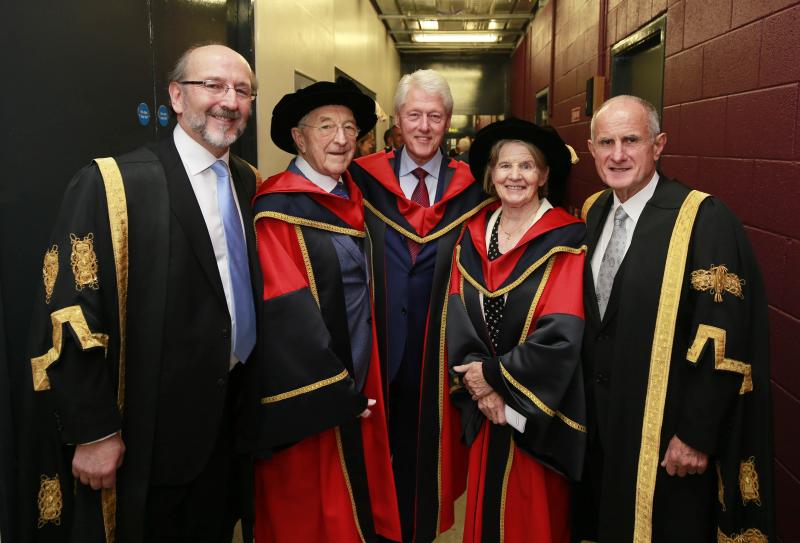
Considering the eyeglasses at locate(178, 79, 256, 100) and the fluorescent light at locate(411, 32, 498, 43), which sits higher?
the fluorescent light at locate(411, 32, 498, 43)

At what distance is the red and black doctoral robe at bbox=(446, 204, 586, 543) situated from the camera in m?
1.92

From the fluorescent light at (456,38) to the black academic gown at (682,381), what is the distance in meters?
11.1

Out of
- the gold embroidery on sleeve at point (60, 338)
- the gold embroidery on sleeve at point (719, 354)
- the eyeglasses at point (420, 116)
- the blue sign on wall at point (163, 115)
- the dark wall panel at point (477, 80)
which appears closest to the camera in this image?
the gold embroidery on sleeve at point (60, 338)

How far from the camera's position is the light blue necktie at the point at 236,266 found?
1.85m

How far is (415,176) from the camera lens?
2.48 meters

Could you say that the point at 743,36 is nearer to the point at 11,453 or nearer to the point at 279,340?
the point at 279,340

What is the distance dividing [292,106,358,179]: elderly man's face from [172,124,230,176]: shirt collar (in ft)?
1.42

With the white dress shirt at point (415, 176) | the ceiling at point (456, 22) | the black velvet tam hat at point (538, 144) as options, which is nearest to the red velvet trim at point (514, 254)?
the black velvet tam hat at point (538, 144)

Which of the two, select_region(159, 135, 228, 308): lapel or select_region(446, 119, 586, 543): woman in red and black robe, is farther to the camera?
select_region(446, 119, 586, 543): woman in red and black robe

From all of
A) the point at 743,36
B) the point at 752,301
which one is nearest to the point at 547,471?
the point at 752,301

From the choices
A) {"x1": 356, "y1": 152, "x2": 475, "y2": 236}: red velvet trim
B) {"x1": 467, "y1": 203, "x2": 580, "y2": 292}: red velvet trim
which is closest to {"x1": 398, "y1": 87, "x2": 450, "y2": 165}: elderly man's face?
{"x1": 356, "y1": 152, "x2": 475, "y2": 236}: red velvet trim

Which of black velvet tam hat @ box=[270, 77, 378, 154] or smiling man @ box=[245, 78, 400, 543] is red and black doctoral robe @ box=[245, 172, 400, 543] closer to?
smiling man @ box=[245, 78, 400, 543]

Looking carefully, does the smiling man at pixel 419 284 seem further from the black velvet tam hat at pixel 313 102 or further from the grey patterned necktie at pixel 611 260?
the grey patterned necktie at pixel 611 260

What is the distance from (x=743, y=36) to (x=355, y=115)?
1601 mm
